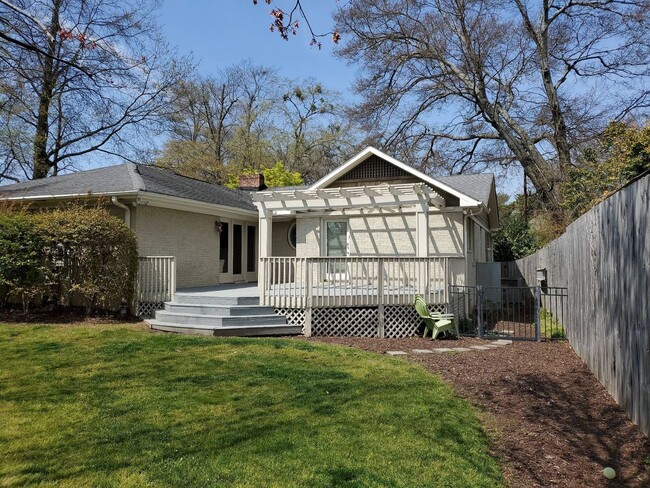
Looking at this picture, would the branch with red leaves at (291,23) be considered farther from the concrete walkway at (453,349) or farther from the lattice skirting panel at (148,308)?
the lattice skirting panel at (148,308)

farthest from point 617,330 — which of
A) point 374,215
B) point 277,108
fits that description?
point 277,108

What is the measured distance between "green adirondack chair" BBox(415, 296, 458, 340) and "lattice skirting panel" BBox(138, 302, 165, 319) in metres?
6.24

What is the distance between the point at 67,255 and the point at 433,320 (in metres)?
8.64

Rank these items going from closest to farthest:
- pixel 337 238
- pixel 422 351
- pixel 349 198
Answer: pixel 422 351
pixel 349 198
pixel 337 238

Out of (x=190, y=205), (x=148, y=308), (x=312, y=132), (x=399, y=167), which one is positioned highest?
(x=312, y=132)

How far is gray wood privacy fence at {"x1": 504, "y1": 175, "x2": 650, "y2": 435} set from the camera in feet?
13.6

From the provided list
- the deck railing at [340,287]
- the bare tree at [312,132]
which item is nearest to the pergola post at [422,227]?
the deck railing at [340,287]

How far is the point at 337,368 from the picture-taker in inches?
265

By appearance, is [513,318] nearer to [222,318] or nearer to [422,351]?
[422,351]

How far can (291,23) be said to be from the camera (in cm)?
437

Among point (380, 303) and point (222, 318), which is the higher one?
point (380, 303)

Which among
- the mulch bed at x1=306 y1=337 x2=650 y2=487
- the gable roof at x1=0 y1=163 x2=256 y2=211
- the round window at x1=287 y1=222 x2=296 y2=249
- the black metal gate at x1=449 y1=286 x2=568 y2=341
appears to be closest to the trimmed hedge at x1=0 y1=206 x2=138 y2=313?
the gable roof at x1=0 y1=163 x2=256 y2=211

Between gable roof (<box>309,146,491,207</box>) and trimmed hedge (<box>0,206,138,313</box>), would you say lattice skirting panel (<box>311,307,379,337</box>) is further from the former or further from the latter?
trimmed hedge (<box>0,206,138,313</box>)

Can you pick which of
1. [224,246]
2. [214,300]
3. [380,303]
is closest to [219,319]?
[214,300]
